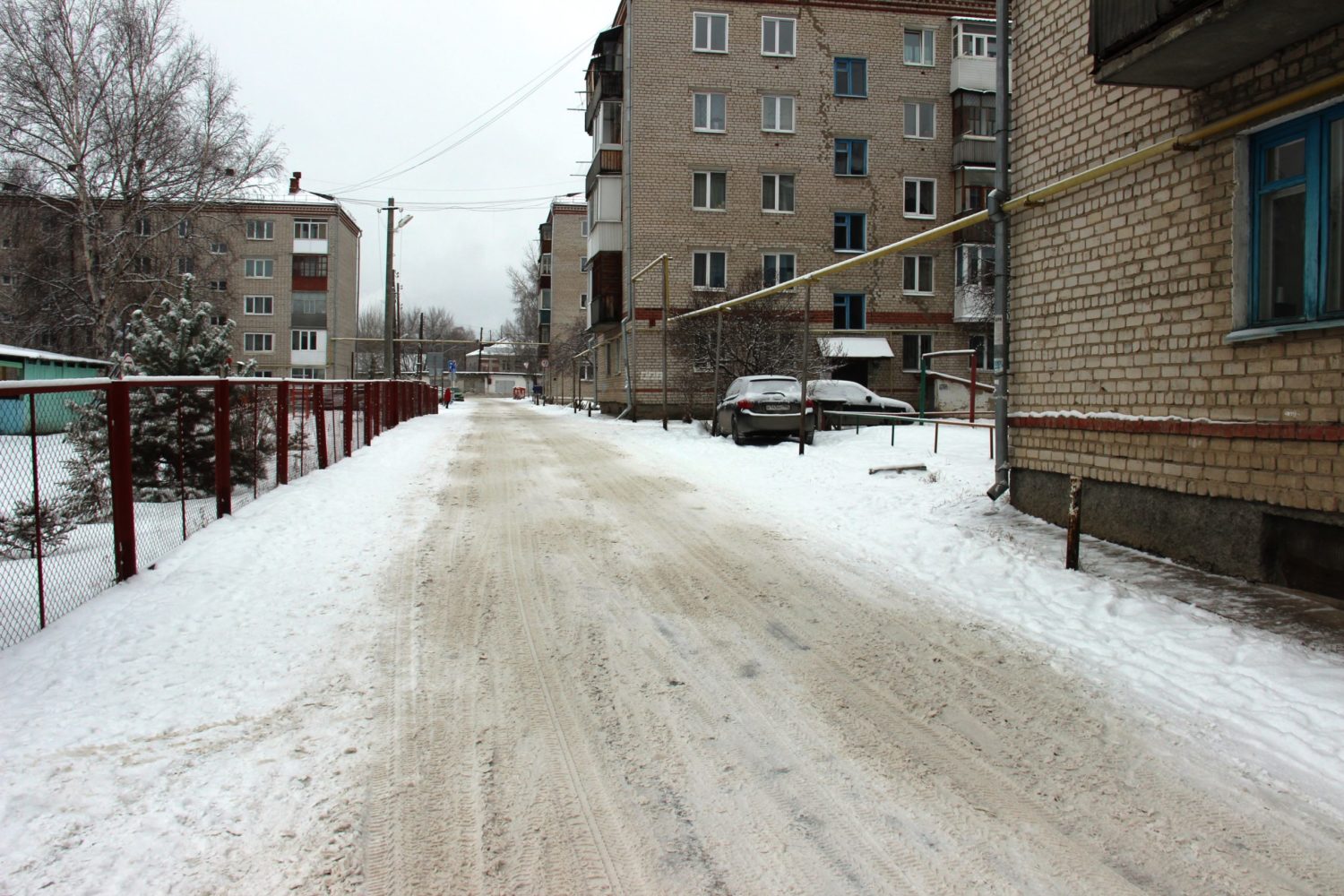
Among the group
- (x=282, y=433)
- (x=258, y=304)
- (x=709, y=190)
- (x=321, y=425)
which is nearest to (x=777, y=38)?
(x=709, y=190)

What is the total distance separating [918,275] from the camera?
111ft

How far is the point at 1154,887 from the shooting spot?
2.47 meters

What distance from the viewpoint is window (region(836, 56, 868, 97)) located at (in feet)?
109

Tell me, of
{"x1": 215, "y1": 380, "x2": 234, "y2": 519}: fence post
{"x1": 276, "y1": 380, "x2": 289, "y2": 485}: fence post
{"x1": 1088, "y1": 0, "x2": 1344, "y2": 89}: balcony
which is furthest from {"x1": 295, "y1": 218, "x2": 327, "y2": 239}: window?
{"x1": 1088, "y1": 0, "x2": 1344, "y2": 89}: balcony

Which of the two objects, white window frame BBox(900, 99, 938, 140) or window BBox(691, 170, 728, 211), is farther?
white window frame BBox(900, 99, 938, 140)

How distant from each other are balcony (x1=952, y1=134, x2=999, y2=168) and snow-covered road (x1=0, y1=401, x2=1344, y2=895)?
3005 cm

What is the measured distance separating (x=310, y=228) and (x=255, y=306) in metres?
7.14

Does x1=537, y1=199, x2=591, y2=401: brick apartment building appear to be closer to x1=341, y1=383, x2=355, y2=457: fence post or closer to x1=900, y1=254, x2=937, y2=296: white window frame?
x1=900, y1=254, x2=937, y2=296: white window frame

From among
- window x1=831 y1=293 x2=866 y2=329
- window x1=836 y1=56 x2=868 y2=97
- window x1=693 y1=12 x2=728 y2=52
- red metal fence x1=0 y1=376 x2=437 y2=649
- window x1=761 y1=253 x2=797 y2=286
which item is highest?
window x1=693 y1=12 x2=728 y2=52

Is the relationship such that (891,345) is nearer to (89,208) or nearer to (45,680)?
(89,208)

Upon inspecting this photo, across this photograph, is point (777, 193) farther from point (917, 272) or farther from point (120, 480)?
point (120, 480)

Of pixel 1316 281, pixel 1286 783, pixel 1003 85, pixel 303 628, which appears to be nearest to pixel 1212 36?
pixel 1316 281

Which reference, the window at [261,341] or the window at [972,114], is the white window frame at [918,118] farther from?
the window at [261,341]

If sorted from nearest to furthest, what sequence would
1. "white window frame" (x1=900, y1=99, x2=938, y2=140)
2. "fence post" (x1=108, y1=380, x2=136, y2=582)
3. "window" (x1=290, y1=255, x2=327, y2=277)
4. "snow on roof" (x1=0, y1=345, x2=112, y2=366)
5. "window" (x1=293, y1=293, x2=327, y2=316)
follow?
"fence post" (x1=108, y1=380, x2=136, y2=582)
"snow on roof" (x1=0, y1=345, x2=112, y2=366)
"white window frame" (x1=900, y1=99, x2=938, y2=140)
"window" (x1=290, y1=255, x2=327, y2=277)
"window" (x1=293, y1=293, x2=327, y2=316)
